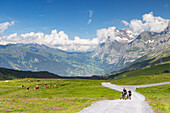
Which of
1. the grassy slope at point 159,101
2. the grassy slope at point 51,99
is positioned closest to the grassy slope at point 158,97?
the grassy slope at point 159,101

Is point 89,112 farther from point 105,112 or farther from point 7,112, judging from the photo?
point 7,112

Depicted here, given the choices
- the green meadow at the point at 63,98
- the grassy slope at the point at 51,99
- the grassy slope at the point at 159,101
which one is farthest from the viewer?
the green meadow at the point at 63,98

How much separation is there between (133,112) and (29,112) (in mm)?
16656

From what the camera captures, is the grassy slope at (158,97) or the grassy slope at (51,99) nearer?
the grassy slope at (51,99)

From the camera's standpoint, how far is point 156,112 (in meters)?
27.3

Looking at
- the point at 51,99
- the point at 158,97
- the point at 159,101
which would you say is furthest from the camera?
the point at 158,97

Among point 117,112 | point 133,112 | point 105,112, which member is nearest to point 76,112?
point 105,112

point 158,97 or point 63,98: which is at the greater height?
point 63,98

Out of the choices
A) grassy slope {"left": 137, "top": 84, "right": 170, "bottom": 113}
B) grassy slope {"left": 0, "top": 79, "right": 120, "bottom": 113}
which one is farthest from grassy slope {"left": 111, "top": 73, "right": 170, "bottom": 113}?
grassy slope {"left": 0, "top": 79, "right": 120, "bottom": 113}

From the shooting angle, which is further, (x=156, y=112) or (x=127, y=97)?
(x=127, y=97)

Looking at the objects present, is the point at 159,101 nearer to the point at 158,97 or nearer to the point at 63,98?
the point at 158,97

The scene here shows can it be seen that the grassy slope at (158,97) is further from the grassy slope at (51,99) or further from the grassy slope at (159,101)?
the grassy slope at (51,99)

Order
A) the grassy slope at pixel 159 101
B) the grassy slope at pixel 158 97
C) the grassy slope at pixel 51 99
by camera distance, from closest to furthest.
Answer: the grassy slope at pixel 159 101, the grassy slope at pixel 51 99, the grassy slope at pixel 158 97

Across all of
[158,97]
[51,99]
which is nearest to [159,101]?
[158,97]
